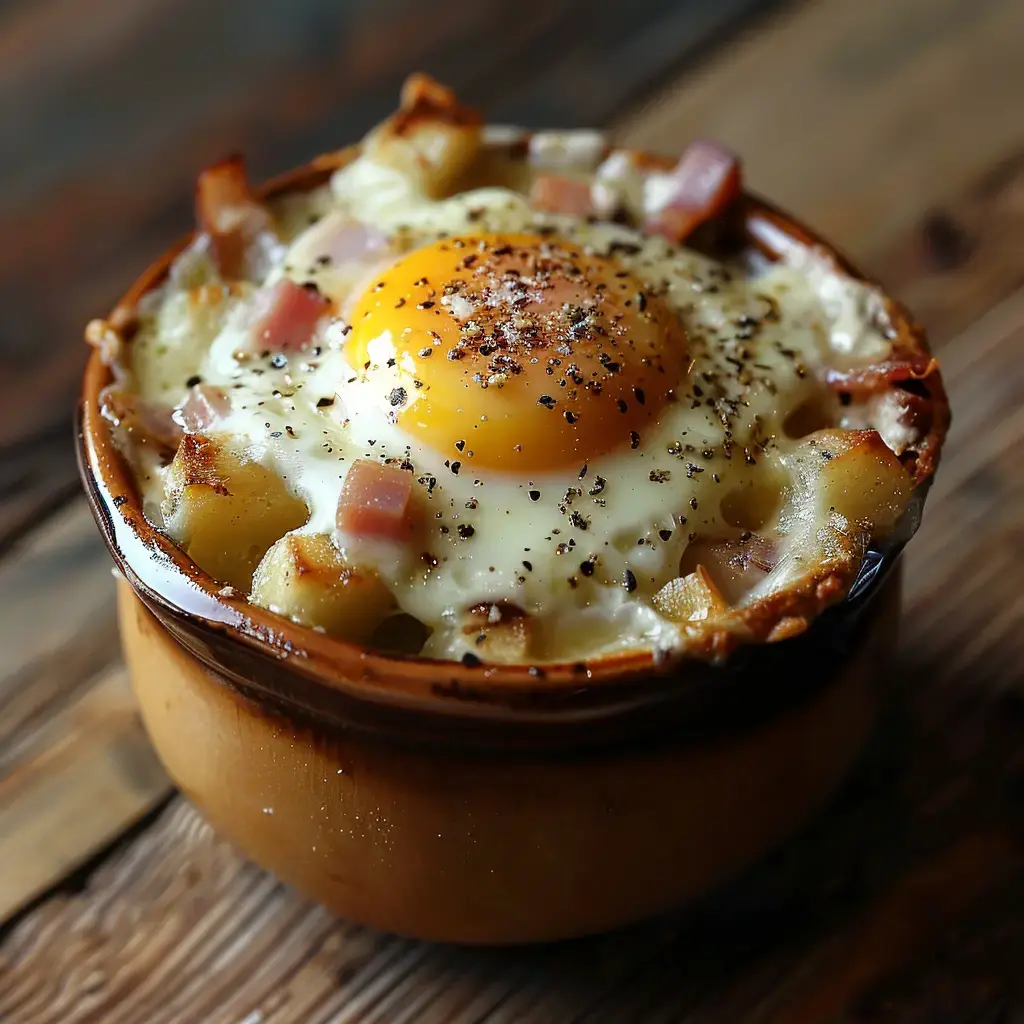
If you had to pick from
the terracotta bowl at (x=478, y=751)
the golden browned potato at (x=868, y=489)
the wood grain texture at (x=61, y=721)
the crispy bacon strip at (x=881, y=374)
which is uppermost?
the crispy bacon strip at (x=881, y=374)

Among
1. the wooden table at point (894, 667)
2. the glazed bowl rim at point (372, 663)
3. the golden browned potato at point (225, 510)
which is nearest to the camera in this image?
the glazed bowl rim at point (372, 663)

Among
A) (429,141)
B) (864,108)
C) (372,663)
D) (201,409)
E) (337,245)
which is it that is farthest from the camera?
(864,108)

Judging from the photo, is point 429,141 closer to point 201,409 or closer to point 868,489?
point 201,409

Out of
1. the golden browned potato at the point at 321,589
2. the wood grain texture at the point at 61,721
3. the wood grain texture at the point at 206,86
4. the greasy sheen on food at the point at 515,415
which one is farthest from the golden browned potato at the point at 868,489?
the wood grain texture at the point at 206,86

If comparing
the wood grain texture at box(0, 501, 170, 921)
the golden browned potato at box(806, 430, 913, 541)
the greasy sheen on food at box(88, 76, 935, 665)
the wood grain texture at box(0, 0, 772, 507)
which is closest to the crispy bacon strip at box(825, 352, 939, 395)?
the greasy sheen on food at box(88, 76, 935, 665)

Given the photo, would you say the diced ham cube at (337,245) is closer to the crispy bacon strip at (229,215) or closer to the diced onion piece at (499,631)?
the crispy bacon strip at (229,215)

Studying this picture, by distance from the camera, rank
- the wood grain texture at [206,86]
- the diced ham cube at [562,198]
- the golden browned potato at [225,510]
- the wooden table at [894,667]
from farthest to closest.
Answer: the wood grain texture at [206,86], the diced ham cube at [562,198], the wooden table at [894,667], the golden browned potato at [225,510]

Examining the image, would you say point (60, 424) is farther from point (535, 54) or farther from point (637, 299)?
point (535, 54)

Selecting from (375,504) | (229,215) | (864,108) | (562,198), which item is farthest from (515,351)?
(864,108)
